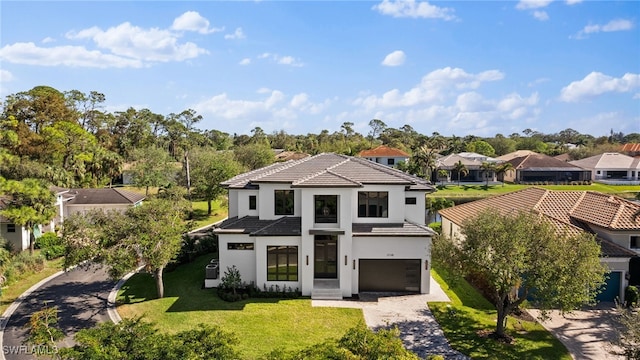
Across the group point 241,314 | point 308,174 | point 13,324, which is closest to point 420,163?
point 308,174

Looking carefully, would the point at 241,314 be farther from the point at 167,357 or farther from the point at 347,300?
the point at 167,357

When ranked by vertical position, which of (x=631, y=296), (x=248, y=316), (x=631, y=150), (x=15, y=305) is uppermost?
(x=631, y=150)

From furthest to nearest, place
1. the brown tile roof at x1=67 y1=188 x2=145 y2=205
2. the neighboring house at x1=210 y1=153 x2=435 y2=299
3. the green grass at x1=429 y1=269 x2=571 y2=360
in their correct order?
1. the brown tile roof at x1=67 y1=188 x2=145 y2=205
2. the neighboring house at x1=210 y1=153 x2=435 y2=299
3. the green grass at x1=429 y1=269 x2=571 y2=360

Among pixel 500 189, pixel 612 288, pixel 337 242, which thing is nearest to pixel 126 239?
pixel 337 242

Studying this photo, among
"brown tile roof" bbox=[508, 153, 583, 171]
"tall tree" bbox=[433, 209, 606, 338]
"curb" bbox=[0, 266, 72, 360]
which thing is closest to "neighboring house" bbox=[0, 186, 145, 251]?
"curb" bbox=[0, 266, 72, 360]

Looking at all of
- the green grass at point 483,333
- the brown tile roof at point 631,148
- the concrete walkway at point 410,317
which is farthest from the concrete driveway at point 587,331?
the brown tile roof at point 631,148

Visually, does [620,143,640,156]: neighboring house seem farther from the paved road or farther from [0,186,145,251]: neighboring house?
the paved road

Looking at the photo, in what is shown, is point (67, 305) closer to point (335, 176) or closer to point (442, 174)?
point (335, 176)
